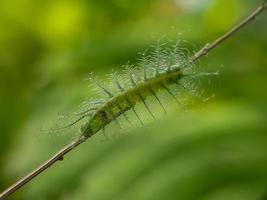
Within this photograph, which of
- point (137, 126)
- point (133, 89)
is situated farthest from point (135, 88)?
point (137, 126)

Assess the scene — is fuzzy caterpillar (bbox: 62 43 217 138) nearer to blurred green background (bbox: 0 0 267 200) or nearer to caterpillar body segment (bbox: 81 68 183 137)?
caterpillar body segment (bbox: 81 68 183 137)

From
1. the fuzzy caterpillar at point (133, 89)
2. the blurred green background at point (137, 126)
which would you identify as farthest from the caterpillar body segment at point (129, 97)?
the blurred green background at point (137, 126)

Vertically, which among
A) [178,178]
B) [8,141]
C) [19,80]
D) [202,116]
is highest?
[19,80]

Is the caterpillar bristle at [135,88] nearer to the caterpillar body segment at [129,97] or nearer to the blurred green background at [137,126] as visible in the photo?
the caterpillar body segment at [129,97]

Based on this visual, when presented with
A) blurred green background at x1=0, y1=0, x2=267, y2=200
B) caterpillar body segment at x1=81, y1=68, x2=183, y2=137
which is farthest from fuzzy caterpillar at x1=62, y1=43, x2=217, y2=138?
blurred green background at x1=0, y1=0, x2=267, y2=200

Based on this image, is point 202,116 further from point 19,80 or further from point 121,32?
point 19,80

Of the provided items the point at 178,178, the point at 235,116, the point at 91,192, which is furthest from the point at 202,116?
the point at 91,192

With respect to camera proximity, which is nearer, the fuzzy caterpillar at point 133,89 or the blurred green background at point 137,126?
the fuzzy caterpillar at point 133,89
